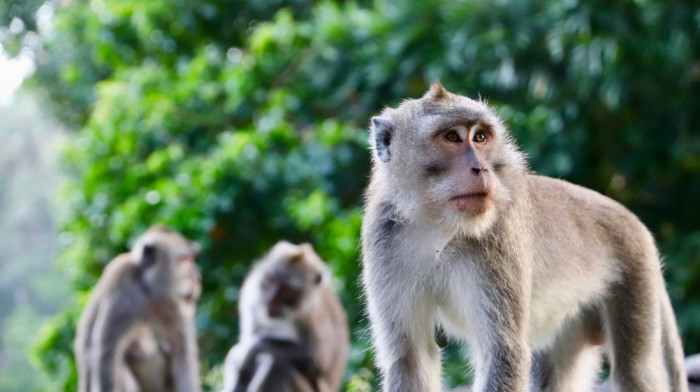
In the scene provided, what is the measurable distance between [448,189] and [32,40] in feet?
31.5

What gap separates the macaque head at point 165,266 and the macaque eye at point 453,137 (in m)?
3.14

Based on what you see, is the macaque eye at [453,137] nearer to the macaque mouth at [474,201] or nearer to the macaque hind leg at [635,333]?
the macaque mouth at [474,201]

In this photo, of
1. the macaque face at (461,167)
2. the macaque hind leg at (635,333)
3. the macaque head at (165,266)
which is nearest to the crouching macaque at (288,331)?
the macaque head at (165,266)

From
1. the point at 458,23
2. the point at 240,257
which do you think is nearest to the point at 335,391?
the point at 240,257

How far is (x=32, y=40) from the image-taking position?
11.0 meters

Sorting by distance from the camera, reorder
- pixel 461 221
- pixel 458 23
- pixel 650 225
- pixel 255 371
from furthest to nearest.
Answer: pixel 650 225 → pixel 458 23 → pixel 255 371 → pixel 461 221

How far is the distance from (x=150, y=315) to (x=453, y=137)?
3222 millimetres

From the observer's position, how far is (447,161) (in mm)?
2719

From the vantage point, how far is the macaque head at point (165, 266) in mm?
5445

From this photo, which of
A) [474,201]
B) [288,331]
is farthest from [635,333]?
[288,331]

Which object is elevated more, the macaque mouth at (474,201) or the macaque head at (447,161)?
the macaque head at (447,161)

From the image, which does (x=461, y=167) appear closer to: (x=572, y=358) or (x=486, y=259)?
(x=486, y=259)

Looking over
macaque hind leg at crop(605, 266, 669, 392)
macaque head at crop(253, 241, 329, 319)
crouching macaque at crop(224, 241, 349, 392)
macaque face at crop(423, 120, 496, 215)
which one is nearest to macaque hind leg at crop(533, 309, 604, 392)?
macaque hind leg at crop(605, 266, 669, 392)

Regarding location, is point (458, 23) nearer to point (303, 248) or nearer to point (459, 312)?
point (303, 248)
